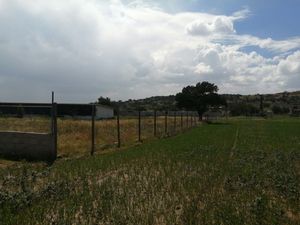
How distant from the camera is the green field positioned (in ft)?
26.6

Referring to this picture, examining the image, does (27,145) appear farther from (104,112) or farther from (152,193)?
(104,112)

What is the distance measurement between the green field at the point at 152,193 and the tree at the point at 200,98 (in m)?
82.5

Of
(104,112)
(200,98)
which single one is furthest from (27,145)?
(200,98)

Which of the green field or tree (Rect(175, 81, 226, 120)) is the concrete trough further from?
tree (Rect(175, 81, 226, 120))

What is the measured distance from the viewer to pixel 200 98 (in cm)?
9912

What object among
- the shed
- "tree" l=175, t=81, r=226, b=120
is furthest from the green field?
"tree" l=175, t=81, r=226, b=120

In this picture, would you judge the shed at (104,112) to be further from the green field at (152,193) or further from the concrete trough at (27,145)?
the green field at (152,193)

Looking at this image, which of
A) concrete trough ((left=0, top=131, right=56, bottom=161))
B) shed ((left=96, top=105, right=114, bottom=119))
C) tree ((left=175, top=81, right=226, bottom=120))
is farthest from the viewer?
tree ((left=175, top=81, right=226, bottom=120))

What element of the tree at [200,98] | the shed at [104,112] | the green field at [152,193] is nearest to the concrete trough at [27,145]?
the green field at [152,193]

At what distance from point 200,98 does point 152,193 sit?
89.5 m

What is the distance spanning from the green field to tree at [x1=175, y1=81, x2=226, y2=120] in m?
82.5

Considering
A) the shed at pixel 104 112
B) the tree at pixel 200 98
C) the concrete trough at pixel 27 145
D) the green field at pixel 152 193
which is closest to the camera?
the green field at pixel 152 193

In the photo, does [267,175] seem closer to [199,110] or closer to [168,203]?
[168,203]

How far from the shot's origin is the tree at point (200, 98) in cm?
9888
